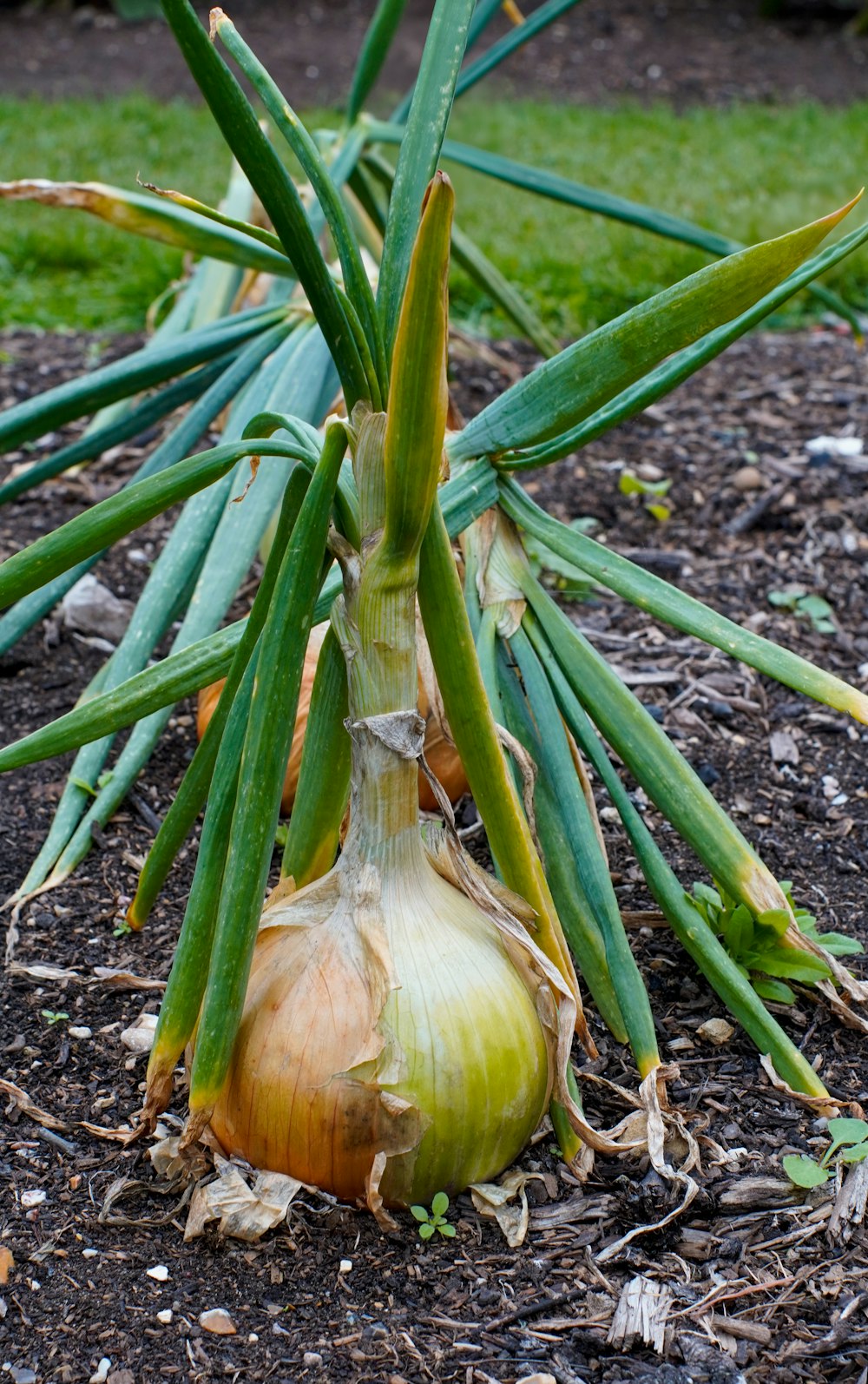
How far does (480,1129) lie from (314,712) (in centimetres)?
41

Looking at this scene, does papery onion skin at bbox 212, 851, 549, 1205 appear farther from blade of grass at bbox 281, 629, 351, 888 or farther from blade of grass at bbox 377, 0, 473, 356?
blade of grass at bbox 377, 0, 473, 356

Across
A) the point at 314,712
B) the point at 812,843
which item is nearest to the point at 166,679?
the point at 314,712


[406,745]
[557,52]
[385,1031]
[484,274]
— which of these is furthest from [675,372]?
[557,52]

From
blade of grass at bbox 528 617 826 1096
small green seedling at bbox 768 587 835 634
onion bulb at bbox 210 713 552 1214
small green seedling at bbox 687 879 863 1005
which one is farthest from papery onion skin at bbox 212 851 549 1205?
small green seedling at bbox 768 587 835 634

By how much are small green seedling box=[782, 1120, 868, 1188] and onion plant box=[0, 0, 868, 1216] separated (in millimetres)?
60

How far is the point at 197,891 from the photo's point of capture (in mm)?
1154

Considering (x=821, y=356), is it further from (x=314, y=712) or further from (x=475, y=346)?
(x=314, y=712)

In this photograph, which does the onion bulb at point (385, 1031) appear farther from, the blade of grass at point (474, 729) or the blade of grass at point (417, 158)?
the blade of grass at point (417, 158)

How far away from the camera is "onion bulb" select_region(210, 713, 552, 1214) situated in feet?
3.68

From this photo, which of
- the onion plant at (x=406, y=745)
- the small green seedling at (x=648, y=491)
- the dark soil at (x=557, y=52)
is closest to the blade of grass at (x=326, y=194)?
the onion plant at (x=406, y=745)

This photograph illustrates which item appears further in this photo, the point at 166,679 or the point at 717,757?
the point at 717,757

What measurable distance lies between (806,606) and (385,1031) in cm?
157

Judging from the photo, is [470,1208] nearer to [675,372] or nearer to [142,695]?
[142,695]

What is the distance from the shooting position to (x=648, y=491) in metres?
2.80
